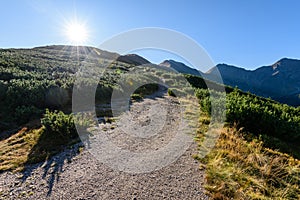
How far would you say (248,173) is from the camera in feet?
18.5

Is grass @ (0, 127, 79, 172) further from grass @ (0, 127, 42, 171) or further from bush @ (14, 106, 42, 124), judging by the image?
bush @ (14, 106, 42, 124)

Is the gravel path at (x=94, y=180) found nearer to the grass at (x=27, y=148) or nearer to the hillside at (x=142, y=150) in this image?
the hillside at (x=142, y=150)

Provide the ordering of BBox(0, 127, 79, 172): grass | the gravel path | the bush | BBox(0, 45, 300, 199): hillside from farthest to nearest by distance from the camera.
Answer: the bush → BBox(0, 127, 79, 172): grass → BBox(0, 45, 300, 199): hillside → the gravel path

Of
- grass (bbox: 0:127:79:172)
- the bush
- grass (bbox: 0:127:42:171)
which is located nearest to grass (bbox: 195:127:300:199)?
grass (bbox: 0:127:79:172)

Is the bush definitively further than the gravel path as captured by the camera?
Yes

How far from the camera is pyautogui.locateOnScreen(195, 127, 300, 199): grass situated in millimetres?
4863

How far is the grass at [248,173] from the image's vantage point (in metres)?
4.86

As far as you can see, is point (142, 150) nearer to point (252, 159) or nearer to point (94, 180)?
point (94, 180)

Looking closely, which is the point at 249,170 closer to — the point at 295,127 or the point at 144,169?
the point at 144,169

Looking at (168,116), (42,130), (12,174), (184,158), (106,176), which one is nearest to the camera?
(106,176)

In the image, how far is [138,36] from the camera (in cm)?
883

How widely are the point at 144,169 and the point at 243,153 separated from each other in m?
3.13

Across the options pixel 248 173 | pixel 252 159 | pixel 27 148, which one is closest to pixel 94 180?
pixel 27 148

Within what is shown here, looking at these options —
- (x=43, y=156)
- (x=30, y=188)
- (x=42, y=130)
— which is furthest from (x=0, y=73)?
(x=30, y=188)
